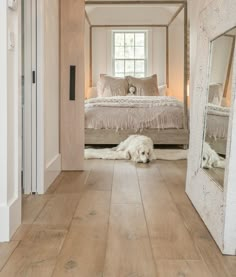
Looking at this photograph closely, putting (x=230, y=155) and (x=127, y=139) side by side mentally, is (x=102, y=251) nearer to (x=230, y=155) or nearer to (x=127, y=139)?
(x=230, y=155)

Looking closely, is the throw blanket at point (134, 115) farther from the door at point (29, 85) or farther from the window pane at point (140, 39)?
the window pane at point (140, 39)

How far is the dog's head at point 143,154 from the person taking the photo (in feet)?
15.8

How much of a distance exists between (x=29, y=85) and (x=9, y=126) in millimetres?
1050

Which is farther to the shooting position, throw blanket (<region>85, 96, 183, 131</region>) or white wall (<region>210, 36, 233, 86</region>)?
throw blanket (<region>85, 96, 183, 131</region>)

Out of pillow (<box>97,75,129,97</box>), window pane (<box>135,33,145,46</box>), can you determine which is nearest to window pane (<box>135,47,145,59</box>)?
window pane (<box>135,33,145,46</box>)

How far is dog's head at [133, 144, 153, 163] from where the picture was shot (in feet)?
15.8

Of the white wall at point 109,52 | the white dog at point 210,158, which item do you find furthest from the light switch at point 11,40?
the white wall at point 109,52

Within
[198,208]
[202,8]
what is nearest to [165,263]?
[198,208]

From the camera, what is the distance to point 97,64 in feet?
29.2

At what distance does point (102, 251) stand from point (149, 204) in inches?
37.9

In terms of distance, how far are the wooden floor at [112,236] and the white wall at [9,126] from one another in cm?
14

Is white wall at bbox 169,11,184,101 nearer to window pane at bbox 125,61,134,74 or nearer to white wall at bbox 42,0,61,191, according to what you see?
window pane at bbox 125,61,134,74

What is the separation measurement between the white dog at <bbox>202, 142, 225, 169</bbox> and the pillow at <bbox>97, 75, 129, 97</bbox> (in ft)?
17.5

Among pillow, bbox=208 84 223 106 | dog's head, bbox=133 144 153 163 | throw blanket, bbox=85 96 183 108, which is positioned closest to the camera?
pillow, bbox=208 84 223 106
